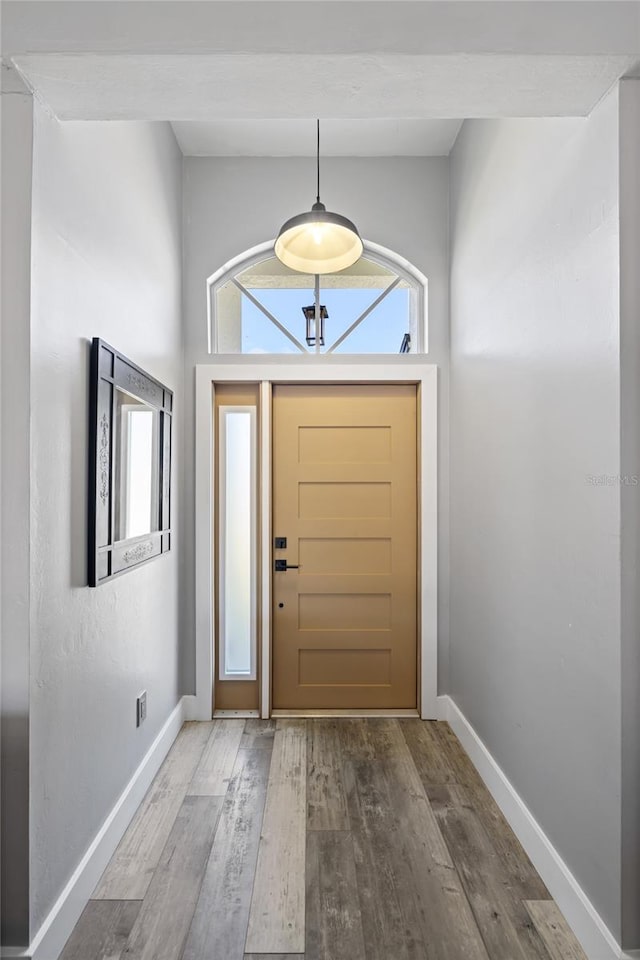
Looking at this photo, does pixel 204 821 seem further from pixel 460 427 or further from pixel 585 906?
pixel 460 427

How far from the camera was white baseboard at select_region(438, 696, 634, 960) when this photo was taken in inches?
62.6

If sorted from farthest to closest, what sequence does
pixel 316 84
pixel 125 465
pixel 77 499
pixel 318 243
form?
pixel 318 243, pixel 125 465, pixel 77 499, pixel 316 84

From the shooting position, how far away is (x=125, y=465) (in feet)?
7.31

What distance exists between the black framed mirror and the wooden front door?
A: 2.69ft

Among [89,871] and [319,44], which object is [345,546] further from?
[319,44]

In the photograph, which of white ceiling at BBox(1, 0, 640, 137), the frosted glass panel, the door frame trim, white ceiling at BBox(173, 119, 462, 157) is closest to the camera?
white ceiling at BBox(1, 0, 640, 137)

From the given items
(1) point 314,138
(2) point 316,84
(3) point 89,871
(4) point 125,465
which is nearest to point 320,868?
(3) point 89,871

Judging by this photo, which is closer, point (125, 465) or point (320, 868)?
point (320, 868)

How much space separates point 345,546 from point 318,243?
1634 millimetres

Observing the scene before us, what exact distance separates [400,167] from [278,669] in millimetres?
2965

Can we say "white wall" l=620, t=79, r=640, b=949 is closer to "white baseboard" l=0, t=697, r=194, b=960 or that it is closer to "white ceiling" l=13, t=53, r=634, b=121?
"white ceiling" l=13, t=53, r=634, b=121

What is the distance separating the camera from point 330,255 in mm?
2840

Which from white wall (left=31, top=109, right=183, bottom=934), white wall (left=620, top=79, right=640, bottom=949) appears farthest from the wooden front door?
white wall (left=620, top=79, right=640, bottom=949)

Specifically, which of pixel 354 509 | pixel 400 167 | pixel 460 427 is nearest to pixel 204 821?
pixel 354 509
